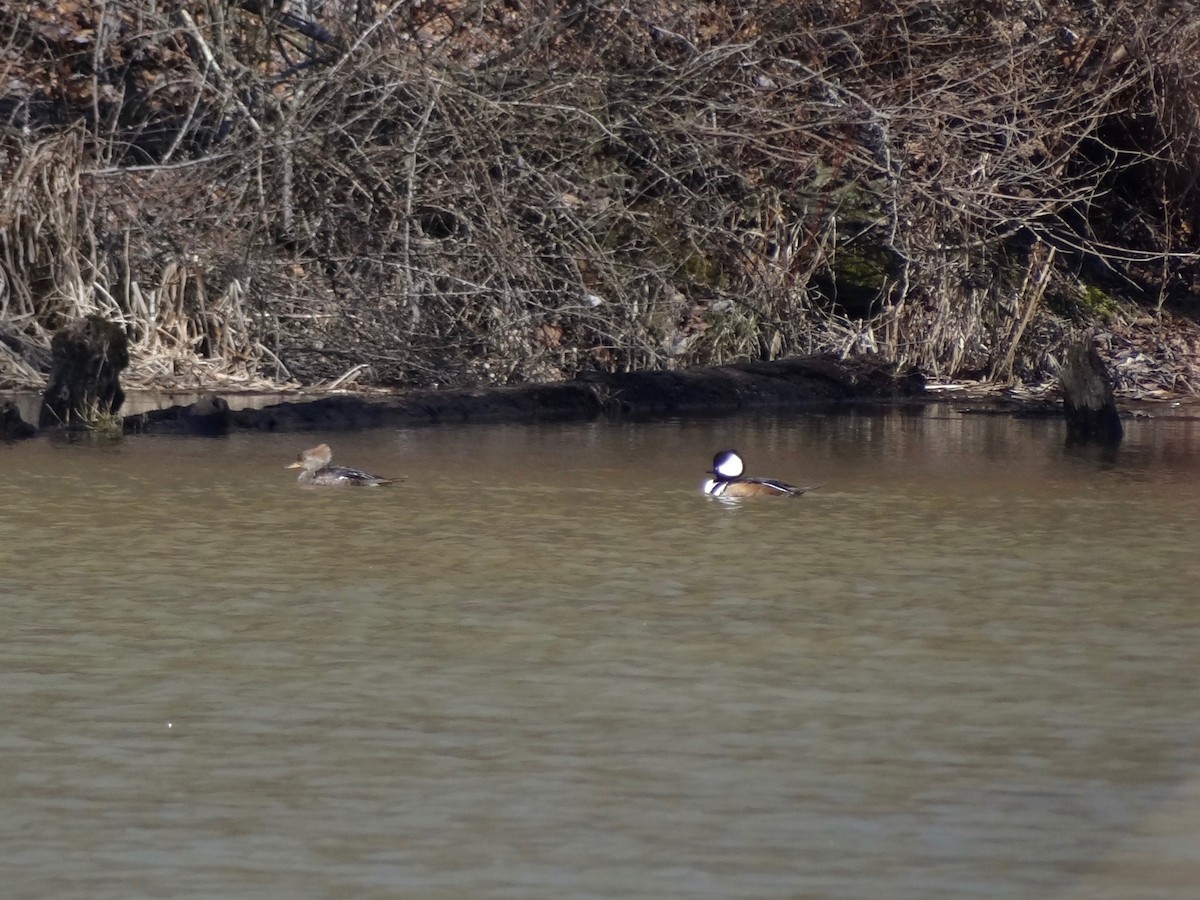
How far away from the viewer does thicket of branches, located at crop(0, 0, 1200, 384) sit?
50.5 ft

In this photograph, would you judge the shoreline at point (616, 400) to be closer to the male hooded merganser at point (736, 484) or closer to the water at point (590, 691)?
the water at point (590, 691)

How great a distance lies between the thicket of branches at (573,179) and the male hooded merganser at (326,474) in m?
5.40

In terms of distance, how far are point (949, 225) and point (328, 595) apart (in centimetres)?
1164

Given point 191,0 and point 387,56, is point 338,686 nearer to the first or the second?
point 387,56

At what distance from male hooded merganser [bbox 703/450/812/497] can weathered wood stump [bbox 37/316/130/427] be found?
3844 mm

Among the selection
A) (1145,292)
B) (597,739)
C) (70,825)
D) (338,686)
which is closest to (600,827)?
(597,739)

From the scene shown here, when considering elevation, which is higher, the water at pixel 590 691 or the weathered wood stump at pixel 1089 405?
the weathered wood stump at pixel 1089 405

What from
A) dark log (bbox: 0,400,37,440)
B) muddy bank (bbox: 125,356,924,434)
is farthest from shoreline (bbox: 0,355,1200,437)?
dark log (bbox: 0,400,37,440)

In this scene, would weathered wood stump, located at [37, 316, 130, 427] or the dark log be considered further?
weathered wood stump, located at [37, 316, 130, 427]

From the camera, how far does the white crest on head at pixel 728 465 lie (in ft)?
30.1

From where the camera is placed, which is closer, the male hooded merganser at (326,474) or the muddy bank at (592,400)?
the male hooded merganser at (326,474)

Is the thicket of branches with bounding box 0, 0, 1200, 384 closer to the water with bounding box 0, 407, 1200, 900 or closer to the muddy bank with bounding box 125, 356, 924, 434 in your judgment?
the muddy bank with bounding box 125, 356, 924, 434

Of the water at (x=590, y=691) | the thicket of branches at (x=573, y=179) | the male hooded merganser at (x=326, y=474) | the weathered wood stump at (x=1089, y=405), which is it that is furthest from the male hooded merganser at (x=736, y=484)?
the thicket of branches at (x=573, y=179)

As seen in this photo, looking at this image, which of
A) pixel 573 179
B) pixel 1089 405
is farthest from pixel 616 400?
pixel 573 179
